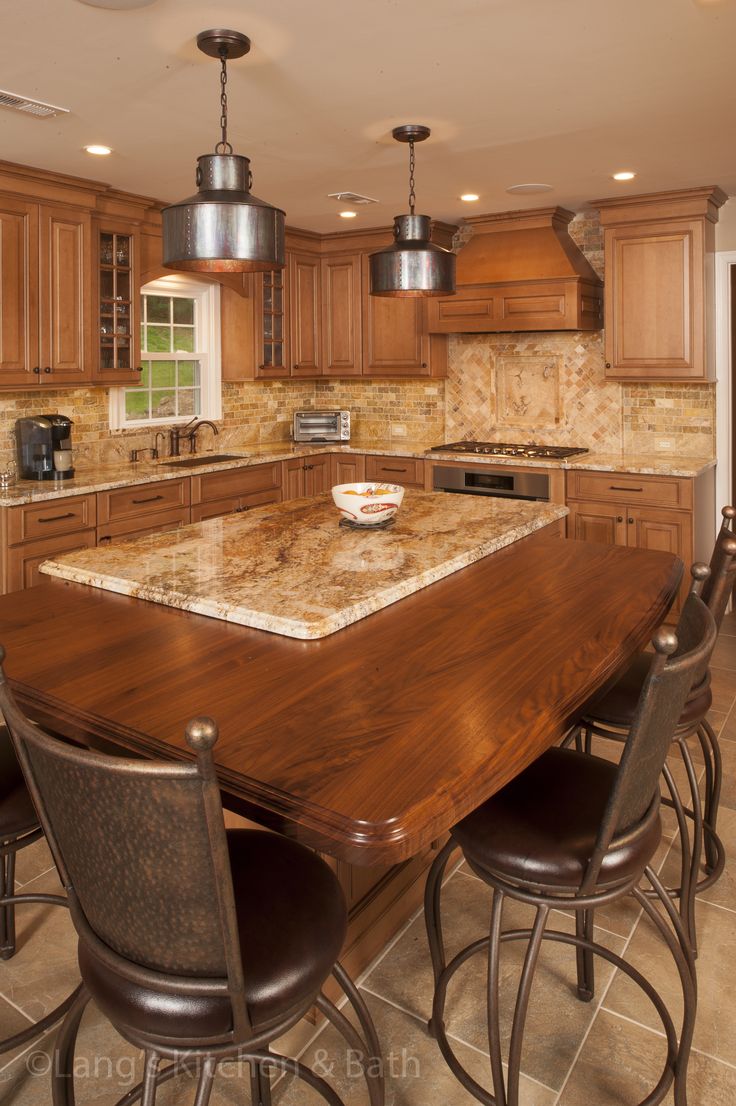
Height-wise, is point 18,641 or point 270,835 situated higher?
point 18,641

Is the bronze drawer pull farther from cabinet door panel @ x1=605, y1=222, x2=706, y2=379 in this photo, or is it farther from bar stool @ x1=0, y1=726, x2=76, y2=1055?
cabinet door panel @ x1=605, y1=222, x2=706, y2=379

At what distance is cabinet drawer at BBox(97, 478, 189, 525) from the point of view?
4.60 meters

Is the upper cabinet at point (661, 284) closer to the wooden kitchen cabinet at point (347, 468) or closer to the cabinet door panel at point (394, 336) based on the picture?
the cabinet door panel at point (394, 336)

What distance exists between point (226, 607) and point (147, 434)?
3844mm

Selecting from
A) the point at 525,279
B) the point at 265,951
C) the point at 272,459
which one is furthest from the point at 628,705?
the point at 272,459

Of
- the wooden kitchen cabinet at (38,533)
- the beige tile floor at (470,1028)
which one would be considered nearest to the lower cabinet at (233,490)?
the wooden kitchen cabinet at (38,533)

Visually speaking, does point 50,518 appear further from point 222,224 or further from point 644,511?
point 644,511

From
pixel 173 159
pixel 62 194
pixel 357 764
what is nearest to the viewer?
pixel 357 764

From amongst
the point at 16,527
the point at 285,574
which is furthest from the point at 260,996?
the point at 16,527

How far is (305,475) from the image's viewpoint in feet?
20.1

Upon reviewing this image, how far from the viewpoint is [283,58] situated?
110 inches

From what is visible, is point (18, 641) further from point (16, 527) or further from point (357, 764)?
point (16, 527)

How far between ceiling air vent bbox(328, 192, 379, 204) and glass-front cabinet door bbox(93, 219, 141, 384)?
120 centimetres

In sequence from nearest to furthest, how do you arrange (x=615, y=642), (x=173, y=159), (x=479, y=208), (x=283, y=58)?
(x=615, y=642)
(x=283, y=58)
(x=173, y=159)
(x=479, y=208)
